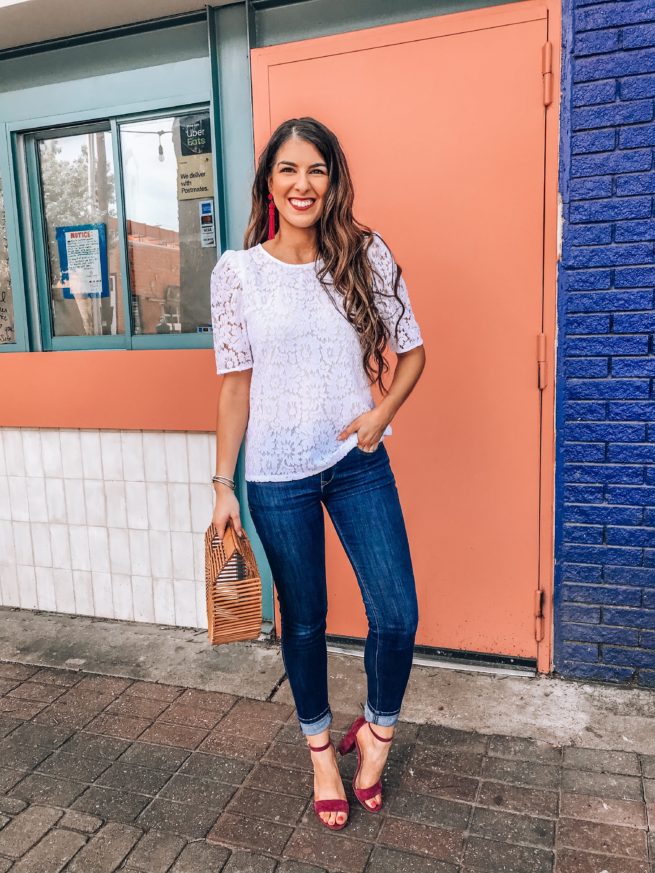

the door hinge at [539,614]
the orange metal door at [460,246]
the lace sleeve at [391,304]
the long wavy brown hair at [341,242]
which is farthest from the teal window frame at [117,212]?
the door hinge at [539,614]

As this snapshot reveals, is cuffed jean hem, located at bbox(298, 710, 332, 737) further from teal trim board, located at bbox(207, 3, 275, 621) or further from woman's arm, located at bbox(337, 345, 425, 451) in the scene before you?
teal trim board, located at bbox(207, 3, 275, 621)

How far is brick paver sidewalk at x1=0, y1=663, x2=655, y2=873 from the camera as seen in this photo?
218 centimetres

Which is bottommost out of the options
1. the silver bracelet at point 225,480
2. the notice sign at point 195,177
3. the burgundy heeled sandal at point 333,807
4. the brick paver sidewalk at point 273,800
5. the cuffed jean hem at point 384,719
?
the brick paver sidewalk at point 273,800

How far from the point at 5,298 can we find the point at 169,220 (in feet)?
3.55

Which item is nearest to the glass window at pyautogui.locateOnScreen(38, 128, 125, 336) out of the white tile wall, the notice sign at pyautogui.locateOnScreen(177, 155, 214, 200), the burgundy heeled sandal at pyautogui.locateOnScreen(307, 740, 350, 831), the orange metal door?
the notice sign at pyautogui.locateOnScreen(177, 155, 214, 200)

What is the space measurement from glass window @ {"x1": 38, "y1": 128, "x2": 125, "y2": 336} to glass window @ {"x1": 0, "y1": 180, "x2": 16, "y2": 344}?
240 millimetres

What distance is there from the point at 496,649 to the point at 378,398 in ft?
4.05

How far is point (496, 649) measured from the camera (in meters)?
3.26

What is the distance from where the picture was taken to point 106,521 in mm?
3893

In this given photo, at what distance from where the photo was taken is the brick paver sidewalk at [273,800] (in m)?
2.18

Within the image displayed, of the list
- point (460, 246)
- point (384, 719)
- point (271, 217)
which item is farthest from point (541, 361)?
point (384, 719)

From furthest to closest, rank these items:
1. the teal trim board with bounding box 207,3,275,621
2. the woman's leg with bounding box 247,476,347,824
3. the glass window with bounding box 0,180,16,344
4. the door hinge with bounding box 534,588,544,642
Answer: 1. the glass window with bounding box 0,180,16,344
2. the teal trim board with bounding box 207,3,275,621
3. the door hinge with bounding box 534,588,544,642
4. the woman's leg with bounding box 247,476,347,824

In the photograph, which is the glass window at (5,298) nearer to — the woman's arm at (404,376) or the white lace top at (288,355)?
the white lace top at (288,355)

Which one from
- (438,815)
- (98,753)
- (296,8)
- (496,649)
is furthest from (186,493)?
(296,8)
